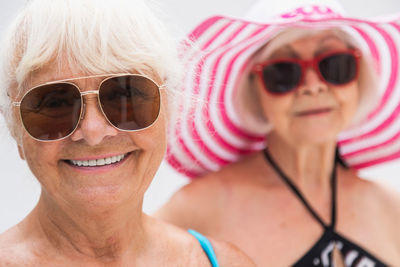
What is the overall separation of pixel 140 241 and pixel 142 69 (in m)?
0.48

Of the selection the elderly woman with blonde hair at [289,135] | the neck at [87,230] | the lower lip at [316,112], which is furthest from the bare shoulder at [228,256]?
the lower lip at [316,112]

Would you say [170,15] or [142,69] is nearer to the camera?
[142,69]

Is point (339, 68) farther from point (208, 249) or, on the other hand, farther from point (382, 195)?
point (208, 249)

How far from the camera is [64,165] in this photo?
1.42 meters

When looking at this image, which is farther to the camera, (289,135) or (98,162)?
(289,135)

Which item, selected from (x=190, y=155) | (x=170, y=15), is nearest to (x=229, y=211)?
(x=190, y=155)

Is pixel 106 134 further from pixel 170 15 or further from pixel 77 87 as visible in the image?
pixel 170 15

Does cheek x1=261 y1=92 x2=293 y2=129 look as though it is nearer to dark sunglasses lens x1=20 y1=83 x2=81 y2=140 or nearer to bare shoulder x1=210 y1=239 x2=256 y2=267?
bare shoulder x1=210 y1=239 x2=256 y2=267

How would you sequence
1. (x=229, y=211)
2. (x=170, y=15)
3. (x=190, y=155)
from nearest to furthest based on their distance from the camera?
(x=170, y=15), (x=229, y=211), (x=190, y=155)

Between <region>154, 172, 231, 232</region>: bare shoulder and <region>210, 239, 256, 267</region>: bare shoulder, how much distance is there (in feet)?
1.70

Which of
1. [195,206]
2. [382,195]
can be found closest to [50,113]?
[195,206]

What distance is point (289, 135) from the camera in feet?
7.75

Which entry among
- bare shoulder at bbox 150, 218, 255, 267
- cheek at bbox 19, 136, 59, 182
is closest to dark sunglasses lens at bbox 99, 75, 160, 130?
cheek at bbox 19, 136, 59, 182

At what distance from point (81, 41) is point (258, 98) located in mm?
1254
